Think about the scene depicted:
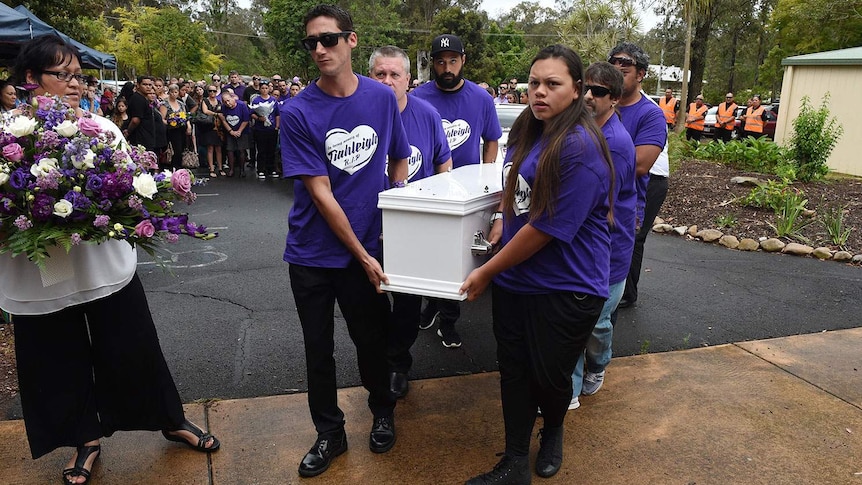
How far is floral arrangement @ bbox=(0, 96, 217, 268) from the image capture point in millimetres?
2400

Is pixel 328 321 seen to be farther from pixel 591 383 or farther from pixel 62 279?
pixel 591 383

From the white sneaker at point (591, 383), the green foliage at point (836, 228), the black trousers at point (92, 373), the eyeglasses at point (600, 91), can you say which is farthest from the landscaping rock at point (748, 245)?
the black trousers at point (92, 373)

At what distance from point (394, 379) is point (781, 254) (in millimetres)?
5274

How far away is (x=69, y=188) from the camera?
8.11ft

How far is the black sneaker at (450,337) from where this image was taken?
454 centimetres

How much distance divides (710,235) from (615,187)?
5558 millimetres

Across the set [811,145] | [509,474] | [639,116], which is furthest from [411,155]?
[811,145]

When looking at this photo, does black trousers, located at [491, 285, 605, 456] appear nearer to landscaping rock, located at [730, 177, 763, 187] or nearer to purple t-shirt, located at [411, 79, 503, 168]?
purple t-shirt, located at [411, 79, 503, 168]

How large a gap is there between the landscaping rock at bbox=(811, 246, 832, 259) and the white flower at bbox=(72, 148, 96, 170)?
278 inches

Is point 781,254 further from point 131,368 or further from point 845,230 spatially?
point 131,368

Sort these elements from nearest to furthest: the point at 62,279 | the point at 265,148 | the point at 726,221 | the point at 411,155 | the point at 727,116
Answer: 1. the point at 62,279
2. the point at 411,155
3. the point at 726,221
4. the point at 265,148
5. the point at 727,116

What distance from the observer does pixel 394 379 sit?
3793 mm

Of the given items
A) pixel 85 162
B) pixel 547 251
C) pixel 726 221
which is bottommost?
pixel 726 221

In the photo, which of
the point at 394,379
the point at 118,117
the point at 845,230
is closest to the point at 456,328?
the point at 394,379
